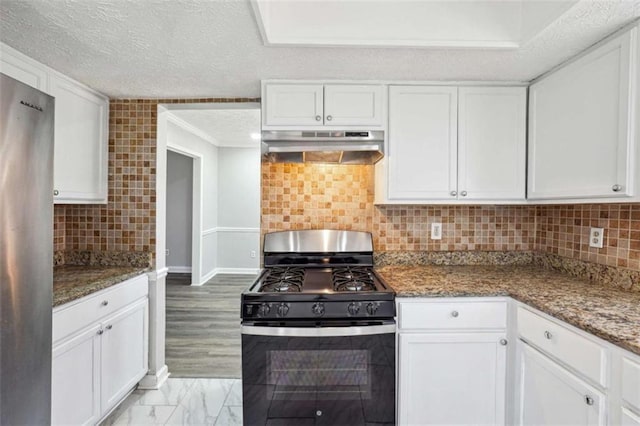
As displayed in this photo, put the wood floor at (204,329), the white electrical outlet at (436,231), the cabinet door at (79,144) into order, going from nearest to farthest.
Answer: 1. the cabinet door at (79,144)
2. the white electrical outlet at (436,231)
3. the wood floor at (204,329)

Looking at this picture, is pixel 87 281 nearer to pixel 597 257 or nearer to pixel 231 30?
pixel 231 30

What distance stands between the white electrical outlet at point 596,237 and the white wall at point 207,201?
4338 mm

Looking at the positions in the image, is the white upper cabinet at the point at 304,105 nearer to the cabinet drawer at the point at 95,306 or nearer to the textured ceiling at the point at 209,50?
the textured ceiling at the point at 209,50

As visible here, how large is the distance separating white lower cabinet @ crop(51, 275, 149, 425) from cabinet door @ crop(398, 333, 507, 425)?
64.9 inches

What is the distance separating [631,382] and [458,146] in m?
1.36

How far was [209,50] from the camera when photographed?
1668mm

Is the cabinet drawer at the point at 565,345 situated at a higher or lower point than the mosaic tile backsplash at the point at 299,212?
lower

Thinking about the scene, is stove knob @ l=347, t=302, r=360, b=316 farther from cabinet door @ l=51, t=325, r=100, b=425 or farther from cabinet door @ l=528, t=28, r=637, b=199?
cabinet door @ l=51, t=325, r=100, b=425

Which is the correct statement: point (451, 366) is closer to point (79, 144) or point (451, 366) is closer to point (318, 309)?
point (318, 309)

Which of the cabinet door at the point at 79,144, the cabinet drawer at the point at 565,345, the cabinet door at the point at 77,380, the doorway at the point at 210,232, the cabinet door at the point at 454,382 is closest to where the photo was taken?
the cabinet drawer at the point at 565,345

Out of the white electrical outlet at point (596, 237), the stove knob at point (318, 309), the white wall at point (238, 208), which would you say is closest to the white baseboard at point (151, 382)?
the stove knob at point (318, 309)

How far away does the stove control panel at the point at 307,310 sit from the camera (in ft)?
5.51

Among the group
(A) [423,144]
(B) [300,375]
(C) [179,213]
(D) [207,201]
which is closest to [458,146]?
(A) [423,144]

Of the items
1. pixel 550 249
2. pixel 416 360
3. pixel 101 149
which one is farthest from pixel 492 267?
pixel 101 149
